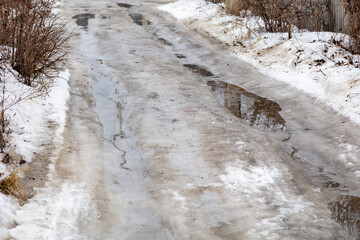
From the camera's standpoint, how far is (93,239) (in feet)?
13.2

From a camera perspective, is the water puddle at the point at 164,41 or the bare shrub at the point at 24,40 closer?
the bare shrub at the point at 24,40

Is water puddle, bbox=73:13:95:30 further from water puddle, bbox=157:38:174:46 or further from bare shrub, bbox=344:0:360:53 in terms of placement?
bare shrub, bbox=344:0:360:53

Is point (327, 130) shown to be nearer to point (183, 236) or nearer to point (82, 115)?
point (183, 236)

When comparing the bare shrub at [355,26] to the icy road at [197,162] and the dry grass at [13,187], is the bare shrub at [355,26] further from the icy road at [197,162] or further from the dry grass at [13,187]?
the dry grass at [13,187]

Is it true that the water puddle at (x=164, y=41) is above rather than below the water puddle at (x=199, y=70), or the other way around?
above

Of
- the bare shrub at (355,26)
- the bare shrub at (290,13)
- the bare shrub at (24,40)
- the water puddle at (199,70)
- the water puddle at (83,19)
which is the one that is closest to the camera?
the bare shrub at (24,40)

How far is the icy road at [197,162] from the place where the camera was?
13.9ft

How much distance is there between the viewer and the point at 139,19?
57.4 ft

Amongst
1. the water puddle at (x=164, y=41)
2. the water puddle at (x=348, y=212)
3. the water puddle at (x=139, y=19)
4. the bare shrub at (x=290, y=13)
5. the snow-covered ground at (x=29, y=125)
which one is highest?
the bare shrub at (x=290, y=13)

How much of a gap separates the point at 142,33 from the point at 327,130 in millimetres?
9260

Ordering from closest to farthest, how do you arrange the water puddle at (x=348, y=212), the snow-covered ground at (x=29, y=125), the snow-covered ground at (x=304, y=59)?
1. the water puddle at (x=348, y=212)
2. the snow-covered ground at (x=29, y=125)
3. the snow-covered ground at (x=304, y=59)

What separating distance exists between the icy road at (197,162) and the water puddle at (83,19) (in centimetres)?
626

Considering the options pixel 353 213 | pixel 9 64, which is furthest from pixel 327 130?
pixel 9 64

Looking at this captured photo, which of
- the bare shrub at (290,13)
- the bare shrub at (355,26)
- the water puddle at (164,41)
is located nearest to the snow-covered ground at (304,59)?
the bare shrub at (355,26)
